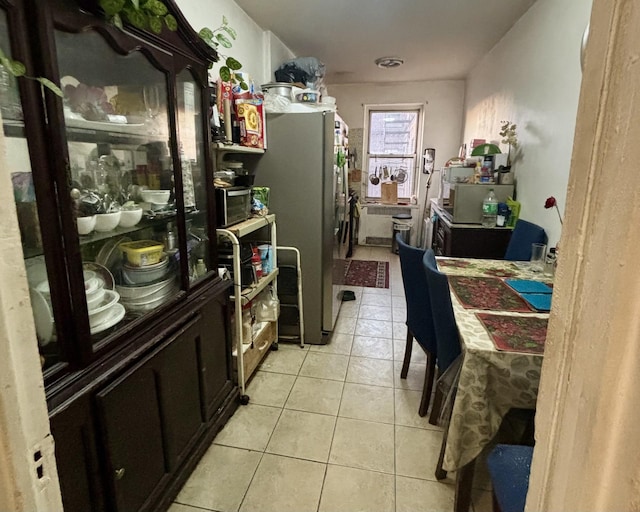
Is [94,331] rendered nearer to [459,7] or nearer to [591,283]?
[591,283]

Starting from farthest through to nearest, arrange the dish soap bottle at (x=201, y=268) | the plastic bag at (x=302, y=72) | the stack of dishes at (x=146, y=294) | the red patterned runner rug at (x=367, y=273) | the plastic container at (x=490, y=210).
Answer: the red patterned runner rug at (x=367, y=273) < the plastic bag at (x=302, y=72) < the plastic container at (x=490, y=210) < the dish soap bottle at (x=201, y=268) < the stack of dishes at (x=146, y=294)

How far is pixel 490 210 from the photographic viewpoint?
3.03 meters

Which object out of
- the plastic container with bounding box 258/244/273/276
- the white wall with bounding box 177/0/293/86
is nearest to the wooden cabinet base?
the plastic container with bounding box 258/244/273/276

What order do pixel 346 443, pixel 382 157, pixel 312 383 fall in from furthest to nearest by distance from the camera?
pixel 382 157 → pixel 312 383 → pixel 346 443

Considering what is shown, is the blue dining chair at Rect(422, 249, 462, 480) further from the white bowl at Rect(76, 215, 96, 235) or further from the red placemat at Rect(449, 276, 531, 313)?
the white bowl at Rect(76, 215, 96, 235)

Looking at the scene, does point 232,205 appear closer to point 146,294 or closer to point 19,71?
point 146,294

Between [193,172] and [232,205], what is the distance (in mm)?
401

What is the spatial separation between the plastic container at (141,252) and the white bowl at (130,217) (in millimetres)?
128

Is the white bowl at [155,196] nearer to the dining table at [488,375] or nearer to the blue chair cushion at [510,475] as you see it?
the dining table at [488,375]

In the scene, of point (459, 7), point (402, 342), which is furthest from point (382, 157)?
point (402, 342)

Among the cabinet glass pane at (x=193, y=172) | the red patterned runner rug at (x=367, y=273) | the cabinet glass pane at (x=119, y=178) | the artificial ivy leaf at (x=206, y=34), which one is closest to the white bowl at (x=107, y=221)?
the cabinet glass pane at (x=119, y=178)

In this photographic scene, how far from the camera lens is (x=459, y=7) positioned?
2.78 m

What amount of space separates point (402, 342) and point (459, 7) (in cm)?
249

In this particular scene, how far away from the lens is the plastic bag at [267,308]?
2.57 meters
